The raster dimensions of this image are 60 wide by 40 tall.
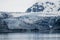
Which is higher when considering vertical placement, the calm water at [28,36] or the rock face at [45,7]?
the rock face at [45,7]

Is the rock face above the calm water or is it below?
above

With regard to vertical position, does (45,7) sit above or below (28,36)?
above

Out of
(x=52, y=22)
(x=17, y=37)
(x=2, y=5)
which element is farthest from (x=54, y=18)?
(x=2, y=5)

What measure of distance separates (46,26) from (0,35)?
96 centimetres

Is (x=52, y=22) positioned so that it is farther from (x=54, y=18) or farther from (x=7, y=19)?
(x=7, y=19)

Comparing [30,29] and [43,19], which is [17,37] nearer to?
[30,29]

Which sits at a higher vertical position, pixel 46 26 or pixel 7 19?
pixel 7 19

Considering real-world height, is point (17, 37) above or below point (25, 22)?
below

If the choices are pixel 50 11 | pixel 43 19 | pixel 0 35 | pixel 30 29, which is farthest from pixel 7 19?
pixel 50 11

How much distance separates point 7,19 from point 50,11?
0.91 metres

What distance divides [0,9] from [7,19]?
25cm

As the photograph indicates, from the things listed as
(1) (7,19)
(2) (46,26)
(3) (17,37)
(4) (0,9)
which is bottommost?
(3) (17,37)

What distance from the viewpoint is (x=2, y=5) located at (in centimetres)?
258

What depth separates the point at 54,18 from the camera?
2602 mm
